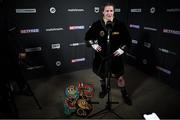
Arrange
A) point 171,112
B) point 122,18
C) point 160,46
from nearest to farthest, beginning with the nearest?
point 171,112
point 160,46
point 122,18

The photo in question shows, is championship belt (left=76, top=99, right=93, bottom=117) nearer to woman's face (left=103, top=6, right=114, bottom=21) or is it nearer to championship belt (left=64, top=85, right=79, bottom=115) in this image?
championship belt (left=64, top=85, right=79, bottom=115)

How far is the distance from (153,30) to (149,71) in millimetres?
835

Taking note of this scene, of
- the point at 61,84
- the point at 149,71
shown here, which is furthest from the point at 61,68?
the point at 149,71

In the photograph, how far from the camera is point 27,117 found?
2.29 meters

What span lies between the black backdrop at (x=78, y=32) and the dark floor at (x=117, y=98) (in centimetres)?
27

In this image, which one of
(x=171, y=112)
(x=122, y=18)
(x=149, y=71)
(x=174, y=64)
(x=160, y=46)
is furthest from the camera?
(x=122, y=18)

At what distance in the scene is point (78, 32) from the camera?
3.67m

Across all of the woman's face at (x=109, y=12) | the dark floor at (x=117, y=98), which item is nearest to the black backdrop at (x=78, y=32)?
the dark floor at (x=117, y=98)

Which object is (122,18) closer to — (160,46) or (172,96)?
(160,46)

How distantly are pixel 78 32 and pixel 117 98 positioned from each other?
1.62 m

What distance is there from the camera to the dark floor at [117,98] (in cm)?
238

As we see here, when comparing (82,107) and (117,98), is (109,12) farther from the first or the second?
(117,98)

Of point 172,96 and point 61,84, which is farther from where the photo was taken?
point 61,84

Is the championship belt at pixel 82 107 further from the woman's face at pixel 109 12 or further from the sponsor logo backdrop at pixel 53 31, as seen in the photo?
the sponsor logo backdrop at pixel 53 31
